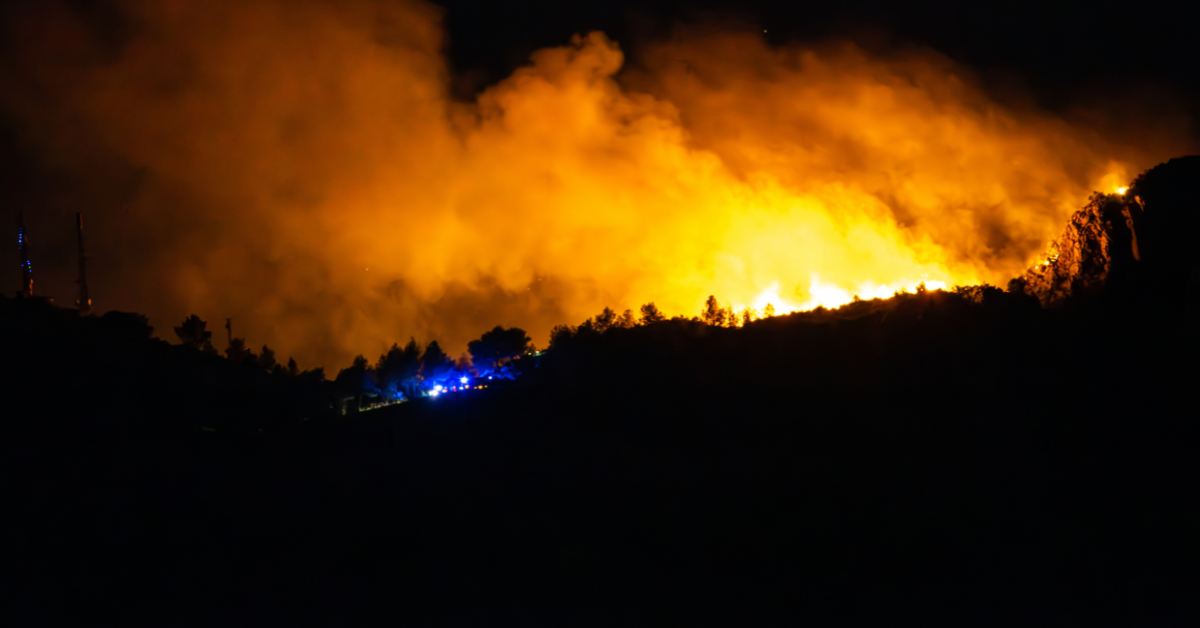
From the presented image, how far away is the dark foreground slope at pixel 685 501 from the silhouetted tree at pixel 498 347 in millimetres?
20769

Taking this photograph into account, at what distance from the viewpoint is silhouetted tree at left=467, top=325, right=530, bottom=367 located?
58.6 m

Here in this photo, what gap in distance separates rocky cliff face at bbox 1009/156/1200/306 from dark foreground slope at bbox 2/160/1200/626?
9.04 metres

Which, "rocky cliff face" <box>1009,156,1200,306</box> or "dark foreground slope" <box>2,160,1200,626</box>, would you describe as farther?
"rocky cliff face" <box>1009,156,1200,306</box>

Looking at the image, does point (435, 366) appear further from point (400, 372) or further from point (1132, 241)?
point (1132, 241)

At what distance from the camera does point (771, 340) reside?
42.2m

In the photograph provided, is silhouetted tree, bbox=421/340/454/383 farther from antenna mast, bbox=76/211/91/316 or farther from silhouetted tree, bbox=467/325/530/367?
antenna mast, bbox=76/211/91/316

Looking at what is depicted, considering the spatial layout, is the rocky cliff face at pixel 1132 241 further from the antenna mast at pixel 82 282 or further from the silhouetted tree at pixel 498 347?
the antenna mast at pixel 82 282

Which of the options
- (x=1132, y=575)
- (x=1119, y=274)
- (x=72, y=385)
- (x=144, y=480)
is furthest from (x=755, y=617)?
(x=1119, y=274)

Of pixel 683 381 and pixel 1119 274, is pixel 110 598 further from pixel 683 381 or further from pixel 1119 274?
pixel 1119 274

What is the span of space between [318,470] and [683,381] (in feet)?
55.2

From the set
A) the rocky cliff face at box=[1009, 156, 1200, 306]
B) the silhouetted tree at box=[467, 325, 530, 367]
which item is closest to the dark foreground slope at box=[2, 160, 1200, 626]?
the rocky cliff face at box=[1009, 156, 1200, 306]

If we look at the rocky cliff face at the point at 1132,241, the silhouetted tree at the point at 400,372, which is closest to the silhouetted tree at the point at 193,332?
the silhouetted tree at the point at 400,372

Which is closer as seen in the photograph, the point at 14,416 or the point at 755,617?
the point at 755,617

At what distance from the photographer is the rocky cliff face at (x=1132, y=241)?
4522 centimetres
